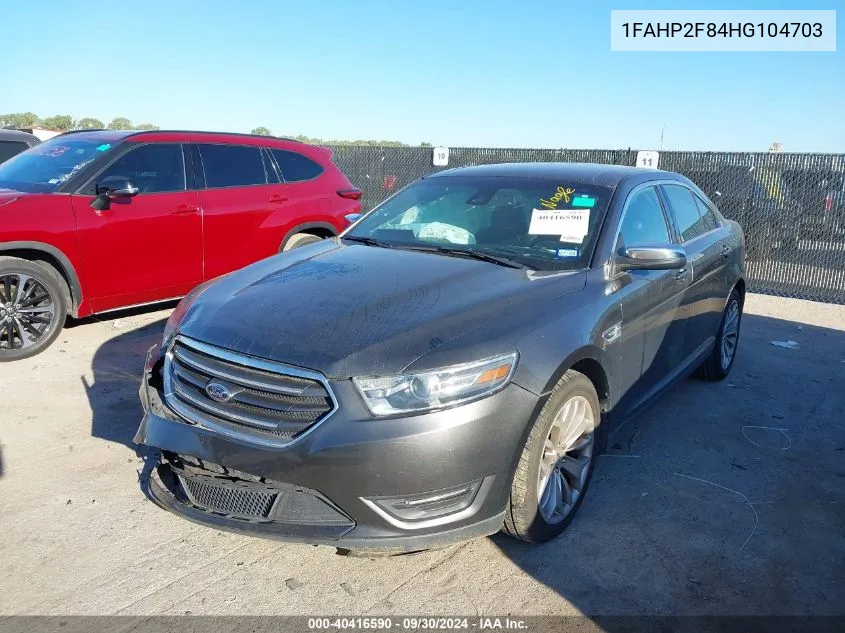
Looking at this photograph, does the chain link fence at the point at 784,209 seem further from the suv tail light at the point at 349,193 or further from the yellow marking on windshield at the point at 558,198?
the yellow marking on windshield at the point at 558,198

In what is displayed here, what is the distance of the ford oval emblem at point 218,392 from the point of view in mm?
2762

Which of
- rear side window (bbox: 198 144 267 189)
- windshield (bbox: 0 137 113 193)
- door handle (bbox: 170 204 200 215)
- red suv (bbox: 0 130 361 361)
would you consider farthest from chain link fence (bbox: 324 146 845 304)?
windshield (bbox: 0 137 113 193)

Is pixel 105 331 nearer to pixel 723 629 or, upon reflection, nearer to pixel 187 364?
pixel 187 364

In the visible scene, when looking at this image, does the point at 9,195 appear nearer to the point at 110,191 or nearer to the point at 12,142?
the point at 110,191

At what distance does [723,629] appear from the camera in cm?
273

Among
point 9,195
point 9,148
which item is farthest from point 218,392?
point 9,148

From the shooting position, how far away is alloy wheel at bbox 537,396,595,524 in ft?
10.4

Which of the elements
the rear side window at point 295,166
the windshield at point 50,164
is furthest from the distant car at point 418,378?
the rear side window at point 295,166

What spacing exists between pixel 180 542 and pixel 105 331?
391cm

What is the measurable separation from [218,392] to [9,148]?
8.23 meters

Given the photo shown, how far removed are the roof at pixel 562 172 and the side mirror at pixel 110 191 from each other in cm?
278

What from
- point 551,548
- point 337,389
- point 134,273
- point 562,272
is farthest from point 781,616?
point 134,273

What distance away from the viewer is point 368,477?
2564 millimetres

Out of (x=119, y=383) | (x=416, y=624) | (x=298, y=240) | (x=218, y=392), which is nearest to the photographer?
(x=416, y=624)
